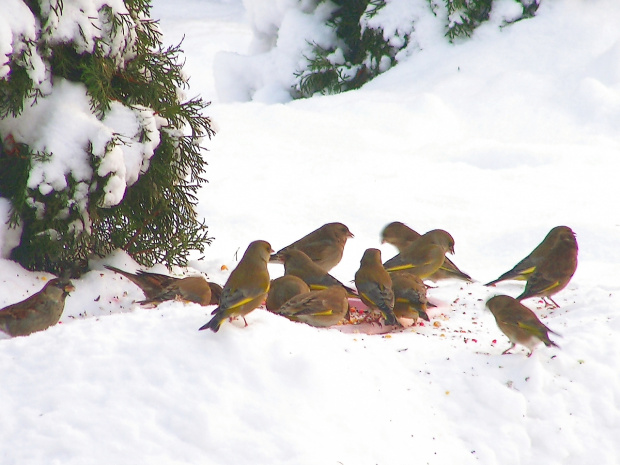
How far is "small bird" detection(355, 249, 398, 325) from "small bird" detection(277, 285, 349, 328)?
33cm

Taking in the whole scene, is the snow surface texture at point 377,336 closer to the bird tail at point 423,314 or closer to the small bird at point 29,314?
the bird tail at point 423,314

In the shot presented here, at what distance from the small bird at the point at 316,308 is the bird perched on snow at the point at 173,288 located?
64 cm

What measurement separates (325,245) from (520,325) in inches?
103

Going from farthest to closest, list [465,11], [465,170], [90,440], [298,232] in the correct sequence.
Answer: [465,11] < [465,170] < [298,232] < [90,440]

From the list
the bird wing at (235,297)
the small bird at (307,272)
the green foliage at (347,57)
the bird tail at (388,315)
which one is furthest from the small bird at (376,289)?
the green foliage at (347,57)

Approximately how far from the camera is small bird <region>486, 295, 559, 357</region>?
5336 millimetres

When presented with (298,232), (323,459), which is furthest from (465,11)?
(323,459)

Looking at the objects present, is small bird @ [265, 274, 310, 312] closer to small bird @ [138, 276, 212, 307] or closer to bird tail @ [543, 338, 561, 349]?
small bird @ [138, 276, 212, 307]

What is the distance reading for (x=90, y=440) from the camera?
380 centimetres

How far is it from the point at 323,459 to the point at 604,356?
2.52 metres

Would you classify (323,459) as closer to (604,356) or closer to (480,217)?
(604,356)

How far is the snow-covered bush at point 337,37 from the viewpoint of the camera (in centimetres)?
1491

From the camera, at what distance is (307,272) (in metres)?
6.71

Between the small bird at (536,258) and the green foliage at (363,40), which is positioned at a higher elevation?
the small bird at (536,258)
